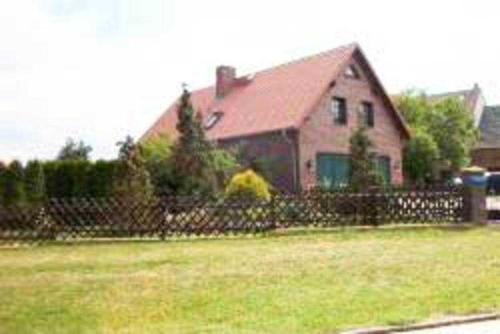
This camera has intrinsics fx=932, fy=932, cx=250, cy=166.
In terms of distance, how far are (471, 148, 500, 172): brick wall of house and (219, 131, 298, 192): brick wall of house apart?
101 feet

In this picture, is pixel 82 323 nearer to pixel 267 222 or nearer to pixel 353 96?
pixel 267 222

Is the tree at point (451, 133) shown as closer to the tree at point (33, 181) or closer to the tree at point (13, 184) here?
the tree at point (33, 181)

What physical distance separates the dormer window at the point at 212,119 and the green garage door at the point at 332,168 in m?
7.70

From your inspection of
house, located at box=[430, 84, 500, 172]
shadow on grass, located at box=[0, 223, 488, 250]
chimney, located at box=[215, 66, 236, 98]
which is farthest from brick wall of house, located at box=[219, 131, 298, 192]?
house, located at box=[430, 84, 500, 172]

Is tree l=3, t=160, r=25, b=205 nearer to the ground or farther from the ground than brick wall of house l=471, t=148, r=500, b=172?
nearer to the ground

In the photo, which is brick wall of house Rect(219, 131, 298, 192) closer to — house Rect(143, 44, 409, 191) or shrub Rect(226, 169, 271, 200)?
house Rect(143, 44, 409, 191)

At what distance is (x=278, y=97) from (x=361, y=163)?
Answer: 10874 millimetres

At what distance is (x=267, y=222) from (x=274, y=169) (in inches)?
757

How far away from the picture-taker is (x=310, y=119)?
4362 cm

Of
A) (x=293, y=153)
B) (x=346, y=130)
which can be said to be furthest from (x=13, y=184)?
(x=346, y=130)

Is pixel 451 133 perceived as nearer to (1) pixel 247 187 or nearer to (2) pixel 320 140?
(2) pixel 320 140

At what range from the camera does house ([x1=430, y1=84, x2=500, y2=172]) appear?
71125 mm

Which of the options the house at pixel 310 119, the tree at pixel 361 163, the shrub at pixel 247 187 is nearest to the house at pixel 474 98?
the house at pixel 310 119

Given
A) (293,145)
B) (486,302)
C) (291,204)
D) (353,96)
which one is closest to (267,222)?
(291,204)
